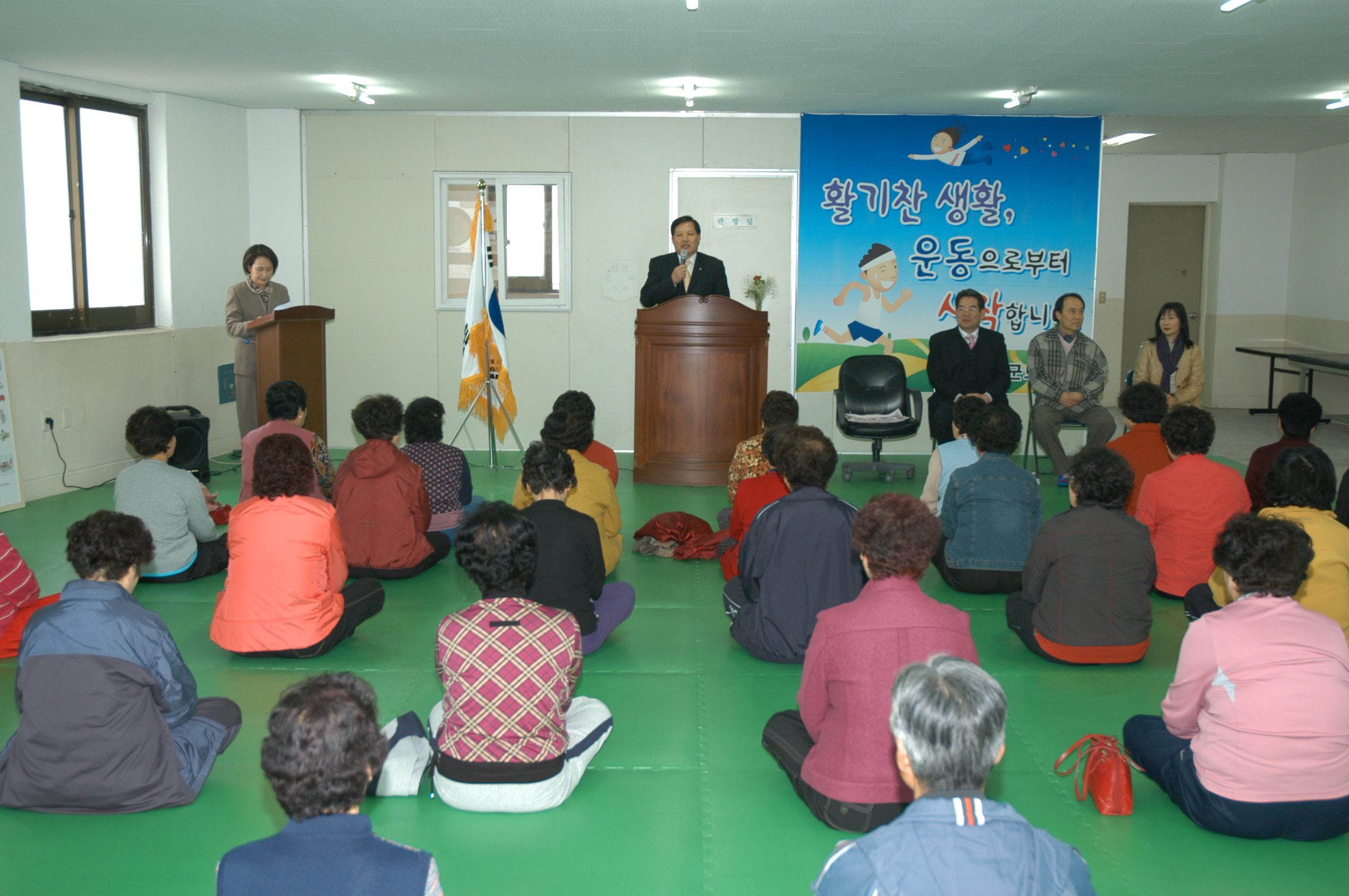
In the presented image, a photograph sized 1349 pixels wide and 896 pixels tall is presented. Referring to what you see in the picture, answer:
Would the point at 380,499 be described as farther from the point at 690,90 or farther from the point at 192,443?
the point at 690,90

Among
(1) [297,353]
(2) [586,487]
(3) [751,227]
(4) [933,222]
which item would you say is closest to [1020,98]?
(4) [933,222]

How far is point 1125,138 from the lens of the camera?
444 inches

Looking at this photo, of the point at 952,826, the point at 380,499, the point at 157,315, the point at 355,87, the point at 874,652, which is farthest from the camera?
the point at 157,315

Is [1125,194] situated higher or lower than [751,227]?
higher

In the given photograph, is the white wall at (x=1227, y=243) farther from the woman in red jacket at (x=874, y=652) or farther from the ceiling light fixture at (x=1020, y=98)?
the woman in red jacket at (x=874, y=652)

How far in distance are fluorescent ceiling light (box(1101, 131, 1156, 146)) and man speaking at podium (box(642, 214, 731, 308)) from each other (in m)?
4.92

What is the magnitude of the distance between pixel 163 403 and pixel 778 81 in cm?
534

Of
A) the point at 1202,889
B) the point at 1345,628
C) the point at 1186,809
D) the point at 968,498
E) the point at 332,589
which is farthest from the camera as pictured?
the point at 968,498

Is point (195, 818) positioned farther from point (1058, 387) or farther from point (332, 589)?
point (1058, 387)

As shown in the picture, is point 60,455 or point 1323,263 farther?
point 1323,263

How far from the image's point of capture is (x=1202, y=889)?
2715 mm

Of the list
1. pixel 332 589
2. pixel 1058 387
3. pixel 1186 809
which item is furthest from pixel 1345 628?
pixel 1058 387

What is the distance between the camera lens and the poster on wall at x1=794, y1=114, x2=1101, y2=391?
9.34m

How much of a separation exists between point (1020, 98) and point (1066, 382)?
223cm
